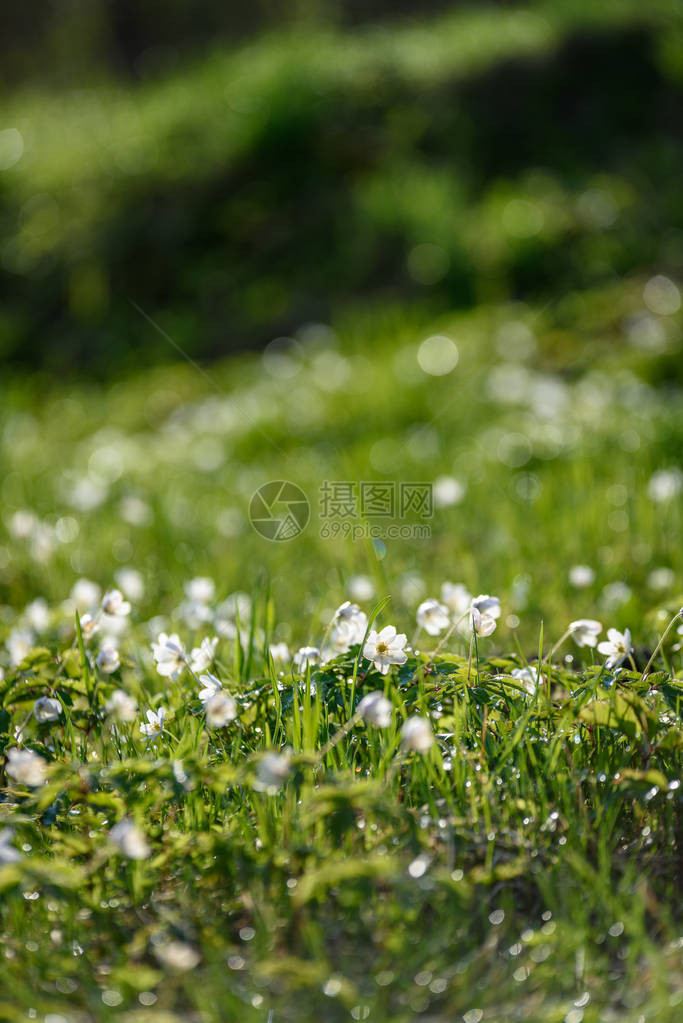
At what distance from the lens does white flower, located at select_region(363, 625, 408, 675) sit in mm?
1770

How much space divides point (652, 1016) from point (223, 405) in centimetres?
464

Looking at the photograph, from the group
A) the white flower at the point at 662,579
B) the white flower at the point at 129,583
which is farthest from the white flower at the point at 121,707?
the white flower at the point at 662,579

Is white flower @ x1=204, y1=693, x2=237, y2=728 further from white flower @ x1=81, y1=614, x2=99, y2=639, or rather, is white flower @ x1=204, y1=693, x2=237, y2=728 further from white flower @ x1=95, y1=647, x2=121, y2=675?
white flower @ x1=81, y1=614, x2=99, y2=639

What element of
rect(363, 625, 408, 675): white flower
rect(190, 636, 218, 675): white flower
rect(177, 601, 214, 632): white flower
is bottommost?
rect(177, 601, 214, 632): white flower

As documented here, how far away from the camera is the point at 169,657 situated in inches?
76.2

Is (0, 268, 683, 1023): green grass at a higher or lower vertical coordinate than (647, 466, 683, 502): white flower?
higher

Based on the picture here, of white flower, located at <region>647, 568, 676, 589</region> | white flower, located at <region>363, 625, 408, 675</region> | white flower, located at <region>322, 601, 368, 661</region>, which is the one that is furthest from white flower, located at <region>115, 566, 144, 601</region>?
white flower, located at <region>647, 568, 676, 589</region>

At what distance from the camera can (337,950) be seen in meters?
1.41

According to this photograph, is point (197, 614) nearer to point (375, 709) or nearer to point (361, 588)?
point (361, 588)

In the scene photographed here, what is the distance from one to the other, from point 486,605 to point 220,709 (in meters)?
0.60

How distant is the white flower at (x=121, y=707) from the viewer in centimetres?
191

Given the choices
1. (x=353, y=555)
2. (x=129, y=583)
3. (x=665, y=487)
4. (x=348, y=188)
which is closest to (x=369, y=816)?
(x=129, y=583)

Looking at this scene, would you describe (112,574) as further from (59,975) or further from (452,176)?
(452,176)

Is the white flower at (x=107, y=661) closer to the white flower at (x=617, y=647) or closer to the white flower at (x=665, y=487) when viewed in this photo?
the white flower at (x=617, y=647)
